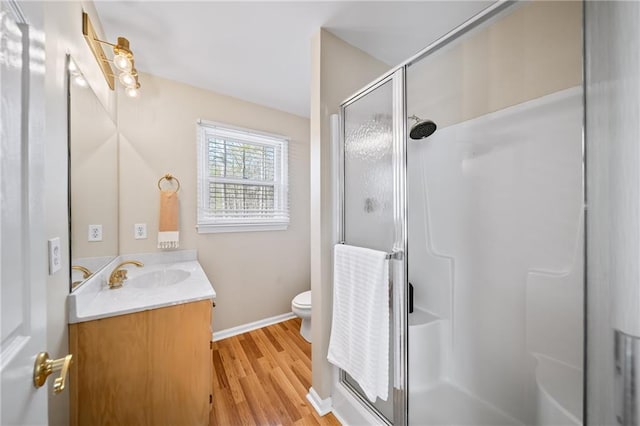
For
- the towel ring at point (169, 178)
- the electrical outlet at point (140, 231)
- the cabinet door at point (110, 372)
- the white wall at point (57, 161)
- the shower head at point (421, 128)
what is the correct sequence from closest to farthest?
the white wall at point (57, 161), the cabinet door at point (110, 372), the shower head at point (421, 128), the electrical outlet at point (140, 231), the towel ring at point (169, 178)

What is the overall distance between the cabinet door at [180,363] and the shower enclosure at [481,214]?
2.70 feet

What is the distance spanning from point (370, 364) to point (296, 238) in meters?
1.71

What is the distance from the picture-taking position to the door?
0.40m

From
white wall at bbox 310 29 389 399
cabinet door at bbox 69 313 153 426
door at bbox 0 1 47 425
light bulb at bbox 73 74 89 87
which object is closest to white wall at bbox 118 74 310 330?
light bulb at bbox 73 74 89 87

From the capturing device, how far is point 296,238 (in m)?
2.69

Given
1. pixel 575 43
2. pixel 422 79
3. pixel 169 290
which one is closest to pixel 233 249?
pixel 169 290

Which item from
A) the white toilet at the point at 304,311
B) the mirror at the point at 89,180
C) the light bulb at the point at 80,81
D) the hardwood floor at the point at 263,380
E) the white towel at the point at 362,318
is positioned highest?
the light bulb at the point at 80,81

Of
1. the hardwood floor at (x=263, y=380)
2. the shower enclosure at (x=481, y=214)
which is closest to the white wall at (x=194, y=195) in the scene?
the hardwood floor at (x=263, y=380)

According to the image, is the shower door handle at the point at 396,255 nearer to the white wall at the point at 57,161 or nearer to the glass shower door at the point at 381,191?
the glass shower door at the point at 381,191

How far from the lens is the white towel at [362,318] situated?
1092 mm

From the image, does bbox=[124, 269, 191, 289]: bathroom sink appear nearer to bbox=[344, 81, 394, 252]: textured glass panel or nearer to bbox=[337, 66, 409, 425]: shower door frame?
bbox=[344, 81, 394, 252]: textured glass panel

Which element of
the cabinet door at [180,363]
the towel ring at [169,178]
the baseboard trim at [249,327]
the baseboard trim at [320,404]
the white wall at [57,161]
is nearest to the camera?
the white wall at [57,161]

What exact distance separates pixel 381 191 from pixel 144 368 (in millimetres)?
1464

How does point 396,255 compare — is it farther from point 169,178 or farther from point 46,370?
point 169,178
